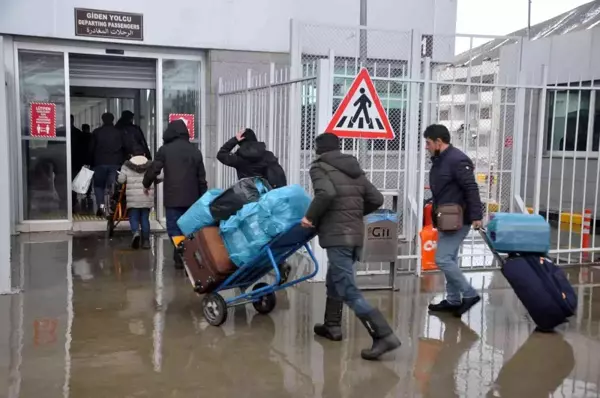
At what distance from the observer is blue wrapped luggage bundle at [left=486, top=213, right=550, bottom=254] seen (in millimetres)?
5484

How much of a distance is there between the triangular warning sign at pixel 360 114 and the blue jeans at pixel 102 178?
17.6 feet

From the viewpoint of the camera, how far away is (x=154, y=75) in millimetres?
10344

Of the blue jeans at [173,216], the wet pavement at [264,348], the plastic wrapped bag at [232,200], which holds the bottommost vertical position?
the wet pavement at [264,348]

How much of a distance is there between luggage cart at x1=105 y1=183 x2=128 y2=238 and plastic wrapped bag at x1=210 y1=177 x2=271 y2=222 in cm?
398

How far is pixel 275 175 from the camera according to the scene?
6.90m

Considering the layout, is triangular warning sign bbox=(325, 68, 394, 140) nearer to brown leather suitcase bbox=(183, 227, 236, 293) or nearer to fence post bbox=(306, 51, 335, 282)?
fence post bbox=(306, 51, 335, 282)

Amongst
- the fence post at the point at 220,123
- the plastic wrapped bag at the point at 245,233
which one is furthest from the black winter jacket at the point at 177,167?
the fence post at the point at 220,123

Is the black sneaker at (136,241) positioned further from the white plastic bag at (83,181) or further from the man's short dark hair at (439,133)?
the man's short dark hair at (439,133)

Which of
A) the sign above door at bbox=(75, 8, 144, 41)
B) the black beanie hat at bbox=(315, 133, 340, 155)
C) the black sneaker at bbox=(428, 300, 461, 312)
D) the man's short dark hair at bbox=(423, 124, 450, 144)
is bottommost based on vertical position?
the black sneaker at bbox=(428, 300, 461, 312)

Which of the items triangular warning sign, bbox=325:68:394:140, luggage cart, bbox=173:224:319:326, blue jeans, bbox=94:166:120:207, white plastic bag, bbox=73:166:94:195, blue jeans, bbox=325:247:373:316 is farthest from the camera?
blue jeans, bbox=94:166:120:207

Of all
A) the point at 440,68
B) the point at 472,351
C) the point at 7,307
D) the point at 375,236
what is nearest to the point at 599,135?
the point at 440,68

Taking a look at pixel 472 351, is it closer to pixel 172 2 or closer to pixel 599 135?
pixel 172 2

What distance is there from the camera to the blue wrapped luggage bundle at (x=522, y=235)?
5484 millimetres


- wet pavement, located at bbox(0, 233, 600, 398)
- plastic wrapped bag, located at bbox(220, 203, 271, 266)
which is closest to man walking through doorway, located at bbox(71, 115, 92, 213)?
wet pavement, located at bbox(0, 233, 600, 398)
